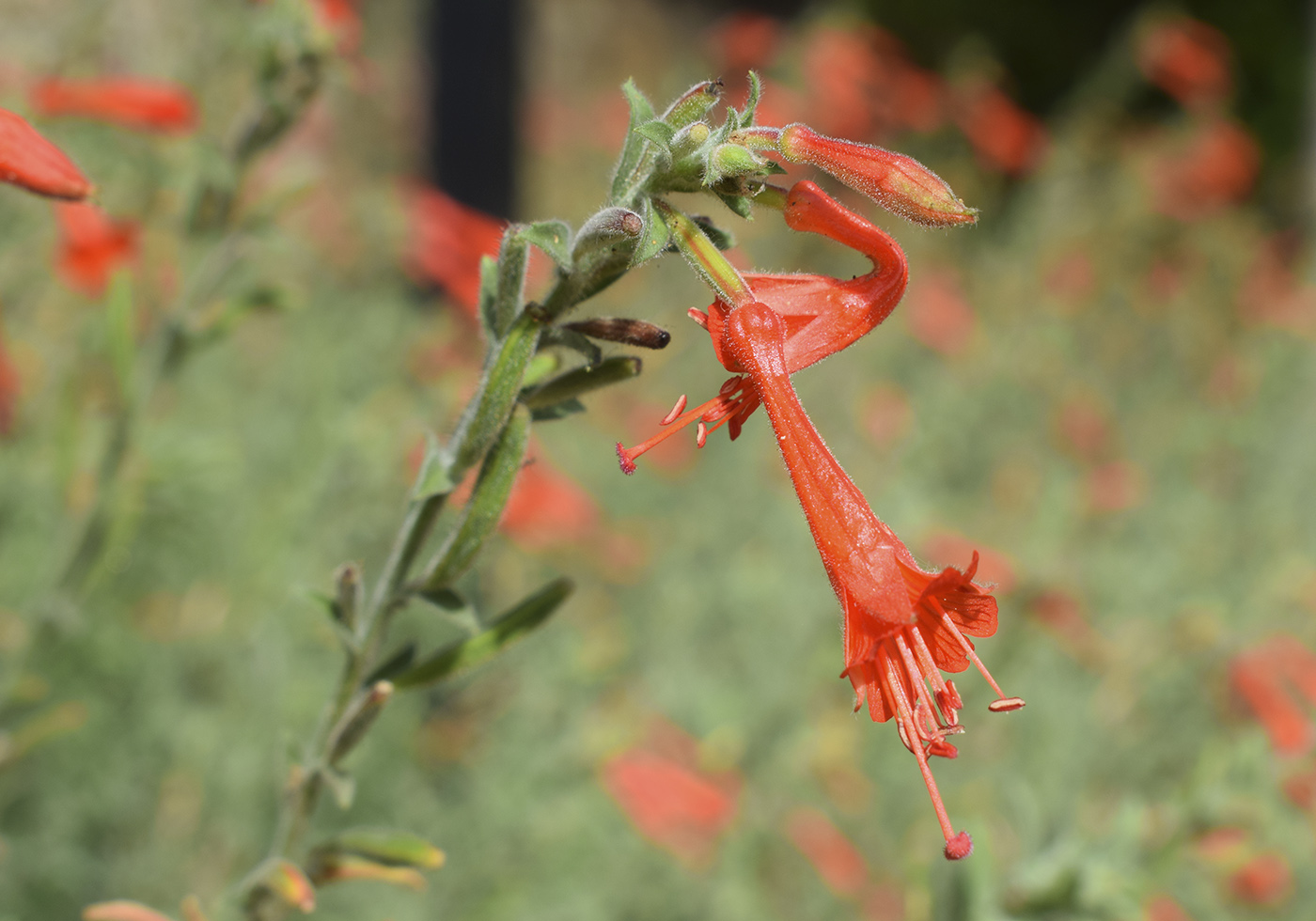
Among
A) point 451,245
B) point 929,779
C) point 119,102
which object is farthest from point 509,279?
point 451,245

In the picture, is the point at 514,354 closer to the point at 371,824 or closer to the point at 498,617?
the point at 498,617

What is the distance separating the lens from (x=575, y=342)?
3.07 ft

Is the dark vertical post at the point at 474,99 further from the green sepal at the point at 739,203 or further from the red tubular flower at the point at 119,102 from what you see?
the green sepal at the point at 739,203

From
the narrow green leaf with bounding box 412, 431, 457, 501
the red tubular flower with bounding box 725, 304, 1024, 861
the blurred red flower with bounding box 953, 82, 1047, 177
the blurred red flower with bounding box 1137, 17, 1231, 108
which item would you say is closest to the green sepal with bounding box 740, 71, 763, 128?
the red tubular flower with bounding box 725, 304, 1024, 861

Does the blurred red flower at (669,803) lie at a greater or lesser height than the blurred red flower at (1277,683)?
lesser

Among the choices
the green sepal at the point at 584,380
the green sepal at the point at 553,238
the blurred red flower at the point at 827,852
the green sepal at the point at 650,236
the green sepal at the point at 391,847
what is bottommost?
the blurred red flower at the point at 827,852

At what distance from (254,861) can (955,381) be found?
460 cm

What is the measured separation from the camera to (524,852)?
9.05ft

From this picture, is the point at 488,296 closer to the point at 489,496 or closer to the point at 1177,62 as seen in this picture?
the point at 489,496

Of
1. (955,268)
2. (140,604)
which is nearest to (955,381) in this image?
→ (955,268)

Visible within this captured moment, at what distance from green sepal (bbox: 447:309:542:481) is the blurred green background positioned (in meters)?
0.42

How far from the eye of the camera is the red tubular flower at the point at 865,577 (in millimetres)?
897

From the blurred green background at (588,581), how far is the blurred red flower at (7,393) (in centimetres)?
9

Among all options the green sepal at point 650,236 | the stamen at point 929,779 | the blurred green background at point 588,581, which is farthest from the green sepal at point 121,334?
the stamen at point 929,779
